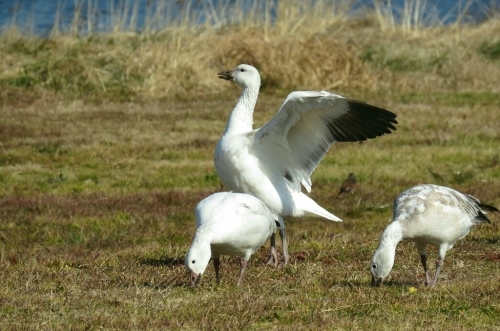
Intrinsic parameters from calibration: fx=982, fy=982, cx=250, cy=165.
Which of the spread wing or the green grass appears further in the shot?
→ the spread wing

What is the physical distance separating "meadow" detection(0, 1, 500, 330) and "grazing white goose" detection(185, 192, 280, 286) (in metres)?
0.21

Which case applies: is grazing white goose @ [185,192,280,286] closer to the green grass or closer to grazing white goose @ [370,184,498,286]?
the green grass

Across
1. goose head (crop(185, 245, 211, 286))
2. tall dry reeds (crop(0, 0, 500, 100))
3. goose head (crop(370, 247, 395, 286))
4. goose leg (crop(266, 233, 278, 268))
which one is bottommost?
tall dry reeds (crop(0, 0, 500, 100))

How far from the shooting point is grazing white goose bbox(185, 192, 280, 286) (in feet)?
20.9

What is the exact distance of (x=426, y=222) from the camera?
6.70 m

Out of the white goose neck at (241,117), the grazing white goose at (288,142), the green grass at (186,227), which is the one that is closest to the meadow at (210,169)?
the green grass at (186,227)

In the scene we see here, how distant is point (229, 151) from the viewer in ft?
27.9

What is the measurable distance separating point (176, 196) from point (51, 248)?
2.40 metres

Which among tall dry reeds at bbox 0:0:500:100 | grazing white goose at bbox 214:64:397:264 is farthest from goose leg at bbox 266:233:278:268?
tall dry reeds at bbox 0:0:500:100

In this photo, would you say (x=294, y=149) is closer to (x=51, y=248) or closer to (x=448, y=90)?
(x=51, y=248)

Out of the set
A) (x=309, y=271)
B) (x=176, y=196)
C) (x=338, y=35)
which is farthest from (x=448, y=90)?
(x=309, y=271)

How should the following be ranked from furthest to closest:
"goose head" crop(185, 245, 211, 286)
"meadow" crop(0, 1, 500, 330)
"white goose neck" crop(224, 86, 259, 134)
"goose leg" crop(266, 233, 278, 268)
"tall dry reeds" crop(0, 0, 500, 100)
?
"tall dry reeds" crop(0, 0, 500, 100) < "white goose neck" crop(224, 86, 259, 134) < "goose leg" crop(266, 233, 278, 268) < "goose head" crop(185, 245, 211, 286) < "meadow" crop(0, 1, 500, 330)

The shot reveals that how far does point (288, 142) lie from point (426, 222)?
87.5 inches

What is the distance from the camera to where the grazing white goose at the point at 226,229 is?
250 inches
